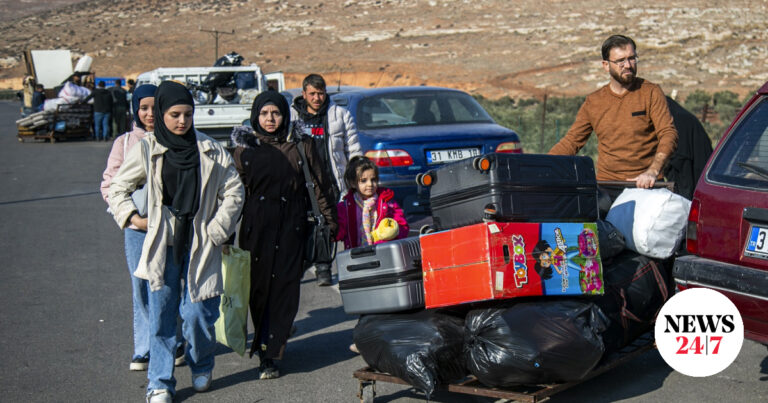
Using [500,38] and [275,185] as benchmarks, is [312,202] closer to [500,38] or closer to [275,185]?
[275,185]

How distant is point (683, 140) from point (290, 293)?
4.04 metres

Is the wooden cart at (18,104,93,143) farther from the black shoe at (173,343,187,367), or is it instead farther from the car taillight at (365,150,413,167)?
the black shoe at (173,343,187,367)

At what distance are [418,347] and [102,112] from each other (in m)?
23.0

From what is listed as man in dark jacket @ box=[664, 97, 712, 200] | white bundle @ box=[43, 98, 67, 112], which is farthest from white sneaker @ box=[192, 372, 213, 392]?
white bundle @ box=[43, 98, 67, 112]

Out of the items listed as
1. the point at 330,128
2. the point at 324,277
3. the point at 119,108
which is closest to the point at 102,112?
the point at 119,108

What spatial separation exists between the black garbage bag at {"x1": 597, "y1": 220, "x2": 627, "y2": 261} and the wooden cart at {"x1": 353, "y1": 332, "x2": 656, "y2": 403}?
591mm

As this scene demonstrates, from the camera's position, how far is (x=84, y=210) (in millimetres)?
13047

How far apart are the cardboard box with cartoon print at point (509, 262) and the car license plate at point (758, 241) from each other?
2.59 feet

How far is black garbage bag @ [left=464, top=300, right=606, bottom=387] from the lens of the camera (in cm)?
438

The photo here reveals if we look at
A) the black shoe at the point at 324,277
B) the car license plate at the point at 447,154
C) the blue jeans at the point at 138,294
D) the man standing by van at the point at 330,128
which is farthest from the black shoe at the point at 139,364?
the car license plate at the point at 447,154

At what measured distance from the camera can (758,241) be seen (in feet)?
14.5

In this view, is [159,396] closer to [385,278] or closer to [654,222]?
[385,278]

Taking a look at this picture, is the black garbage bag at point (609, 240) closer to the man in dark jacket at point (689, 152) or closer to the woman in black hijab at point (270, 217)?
the woman in black hijab at point (270, 217)

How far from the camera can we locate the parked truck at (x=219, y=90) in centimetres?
1878
